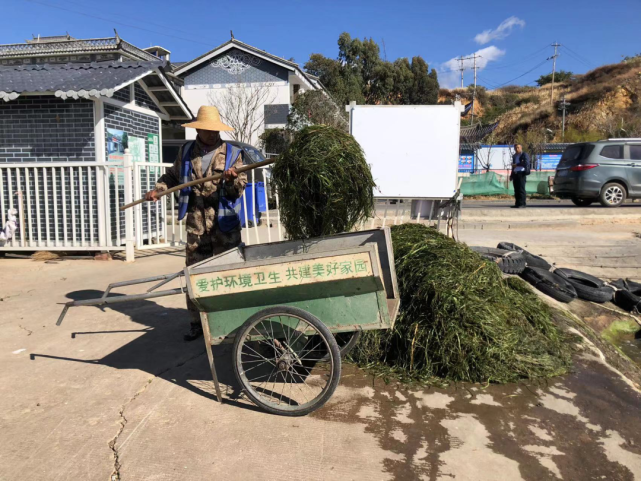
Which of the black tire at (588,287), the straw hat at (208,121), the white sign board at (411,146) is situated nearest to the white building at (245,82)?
the white sign board at (411,146)

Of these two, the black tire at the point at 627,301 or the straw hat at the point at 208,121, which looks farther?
the black tire at the point at 627,301

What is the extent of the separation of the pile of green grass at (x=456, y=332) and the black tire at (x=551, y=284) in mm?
2132

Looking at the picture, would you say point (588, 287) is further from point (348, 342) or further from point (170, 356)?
point (170, 356)

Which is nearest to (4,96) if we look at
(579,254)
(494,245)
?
(494,245)

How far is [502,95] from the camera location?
232 ft

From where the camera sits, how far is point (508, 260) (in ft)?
21.3

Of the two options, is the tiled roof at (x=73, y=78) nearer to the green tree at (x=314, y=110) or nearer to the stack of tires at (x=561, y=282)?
the stack of tires at (x=561, y=282)

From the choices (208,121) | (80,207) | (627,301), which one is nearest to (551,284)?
(627,301)

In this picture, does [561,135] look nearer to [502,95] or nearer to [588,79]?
[588,79]

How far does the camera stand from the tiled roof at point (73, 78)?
309 inches

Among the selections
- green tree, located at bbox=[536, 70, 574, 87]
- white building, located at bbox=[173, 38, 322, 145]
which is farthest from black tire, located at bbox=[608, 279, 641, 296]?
green tree, located at bbox=[536, 70, 574, 87]

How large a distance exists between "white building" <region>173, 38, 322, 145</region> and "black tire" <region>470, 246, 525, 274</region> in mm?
19844

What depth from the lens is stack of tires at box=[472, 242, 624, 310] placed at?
626 centimetres

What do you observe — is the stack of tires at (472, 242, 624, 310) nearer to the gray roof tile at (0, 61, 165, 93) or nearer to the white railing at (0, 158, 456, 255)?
the white railing at (0, 158, 456, 255)
